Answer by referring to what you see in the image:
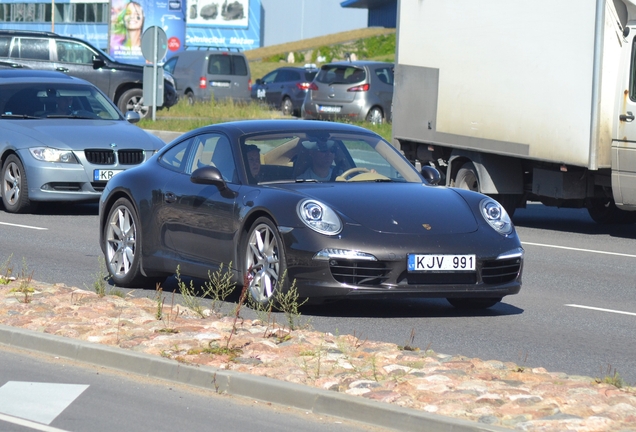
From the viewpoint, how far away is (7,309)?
8.28m

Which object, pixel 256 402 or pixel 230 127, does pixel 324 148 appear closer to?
pixel 230 127

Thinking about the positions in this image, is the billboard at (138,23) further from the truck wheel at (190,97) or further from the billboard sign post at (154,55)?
the billboard sign post at (154,55)

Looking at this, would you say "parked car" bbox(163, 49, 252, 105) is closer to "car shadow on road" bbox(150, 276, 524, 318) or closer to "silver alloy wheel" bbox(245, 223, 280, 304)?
"car shadow on road" bbox(150, 276, 524, 318)

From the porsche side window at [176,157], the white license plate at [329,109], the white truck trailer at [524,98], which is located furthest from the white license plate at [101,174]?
the white license plate at [329,109]

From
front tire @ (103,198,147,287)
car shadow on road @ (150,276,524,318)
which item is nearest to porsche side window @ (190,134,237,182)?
front tire @ (103,198,147,287)

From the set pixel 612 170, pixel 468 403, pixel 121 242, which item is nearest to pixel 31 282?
pixel 121 242

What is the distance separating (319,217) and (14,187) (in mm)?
8333

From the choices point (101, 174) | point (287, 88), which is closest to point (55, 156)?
point (101, 174)

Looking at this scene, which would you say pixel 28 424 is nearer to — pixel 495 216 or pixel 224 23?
pixel 495 216

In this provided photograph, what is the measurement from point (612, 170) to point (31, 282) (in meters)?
7.03

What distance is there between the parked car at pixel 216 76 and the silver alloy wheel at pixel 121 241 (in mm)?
30184

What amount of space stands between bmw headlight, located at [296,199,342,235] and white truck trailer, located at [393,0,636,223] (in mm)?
6090

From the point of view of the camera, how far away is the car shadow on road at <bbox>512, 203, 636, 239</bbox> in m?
15.8

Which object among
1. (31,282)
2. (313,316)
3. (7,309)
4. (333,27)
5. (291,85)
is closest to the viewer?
(7,309)
